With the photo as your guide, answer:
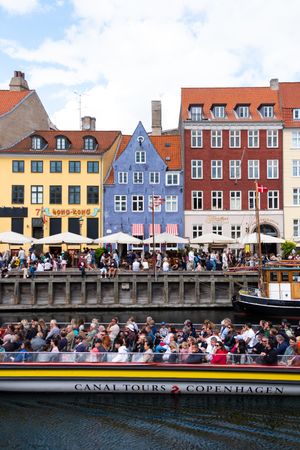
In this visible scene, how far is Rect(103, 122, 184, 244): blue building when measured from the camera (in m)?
41.9

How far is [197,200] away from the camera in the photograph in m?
42.0

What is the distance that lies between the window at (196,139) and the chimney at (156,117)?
19.8 ft

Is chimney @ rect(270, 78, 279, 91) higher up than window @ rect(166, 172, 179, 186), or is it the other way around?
chimney @ rect(270, 78, 279, 91)

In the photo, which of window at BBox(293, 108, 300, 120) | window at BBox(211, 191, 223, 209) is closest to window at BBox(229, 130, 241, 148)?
window at BBox(211, 191, 223, 209)

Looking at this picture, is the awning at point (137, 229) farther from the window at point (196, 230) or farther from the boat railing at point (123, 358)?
the boat railing at point (123, 358)

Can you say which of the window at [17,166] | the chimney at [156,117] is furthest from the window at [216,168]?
the window at [17,166]

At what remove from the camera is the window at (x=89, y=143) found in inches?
1695

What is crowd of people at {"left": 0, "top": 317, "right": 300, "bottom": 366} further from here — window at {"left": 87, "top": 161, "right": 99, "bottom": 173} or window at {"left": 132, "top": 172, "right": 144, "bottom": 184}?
window at {"left": 87, "top": 161, "right": 99, "bottom": 173}

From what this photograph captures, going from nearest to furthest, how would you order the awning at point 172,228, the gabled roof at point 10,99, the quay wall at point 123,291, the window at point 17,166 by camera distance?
the quay wall at point 123,291
the awning at point 172,228
the window at point 17,166
the gabled roof at point 10,99

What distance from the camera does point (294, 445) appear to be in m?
11.4

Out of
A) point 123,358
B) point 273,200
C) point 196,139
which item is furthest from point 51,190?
point 123,358

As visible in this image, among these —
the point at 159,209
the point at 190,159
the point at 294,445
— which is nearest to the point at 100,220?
the point at 159,209

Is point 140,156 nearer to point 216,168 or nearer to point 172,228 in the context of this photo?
point 216,168

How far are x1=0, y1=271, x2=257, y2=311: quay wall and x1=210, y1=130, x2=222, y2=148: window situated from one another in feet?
51.3
